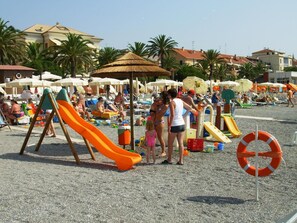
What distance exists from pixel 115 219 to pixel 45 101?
15.9 ft

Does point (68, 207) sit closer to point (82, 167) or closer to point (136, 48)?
point (82, 167)

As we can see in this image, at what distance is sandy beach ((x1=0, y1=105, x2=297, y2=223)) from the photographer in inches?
174

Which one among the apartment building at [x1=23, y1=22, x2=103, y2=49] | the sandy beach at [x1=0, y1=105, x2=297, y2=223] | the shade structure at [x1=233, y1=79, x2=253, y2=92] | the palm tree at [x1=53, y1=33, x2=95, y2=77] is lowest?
the sandy beach at [x1=0, y1=105, x2=297, y2=223]

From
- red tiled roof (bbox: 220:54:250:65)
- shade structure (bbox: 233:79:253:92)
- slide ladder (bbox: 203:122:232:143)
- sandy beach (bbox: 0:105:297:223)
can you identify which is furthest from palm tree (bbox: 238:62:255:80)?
sandy beach (bbox: 0:105:297:223)

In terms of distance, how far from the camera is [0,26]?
4178cm

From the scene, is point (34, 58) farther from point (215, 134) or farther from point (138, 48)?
point (215, 134)

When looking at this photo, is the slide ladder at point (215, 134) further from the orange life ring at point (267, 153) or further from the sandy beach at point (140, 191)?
the orange life ring at point (267, 153)

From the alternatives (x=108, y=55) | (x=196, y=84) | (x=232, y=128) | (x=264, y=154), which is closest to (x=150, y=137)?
(x=264, y=154)

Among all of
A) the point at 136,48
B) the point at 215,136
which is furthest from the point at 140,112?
the point at 136,48

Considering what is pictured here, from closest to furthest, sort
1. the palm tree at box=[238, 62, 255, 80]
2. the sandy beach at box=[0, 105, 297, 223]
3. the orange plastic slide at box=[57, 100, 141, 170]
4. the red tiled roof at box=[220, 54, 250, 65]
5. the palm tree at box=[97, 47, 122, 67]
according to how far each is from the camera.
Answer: the sandy beach at box=[0, 105, 297, 223], the orange plastic slide at box=[57, 100, 141, 170], the palm tree at box=[97, 47, 122, 67], the palm tree at box=[238, 62, 255, 80], the red tiled roof at box=[220, 54, 250, 65]

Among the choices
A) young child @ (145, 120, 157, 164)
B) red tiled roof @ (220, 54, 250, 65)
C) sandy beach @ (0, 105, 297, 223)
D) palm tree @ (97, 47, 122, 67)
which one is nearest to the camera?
sandy beach @ (0, 105, 297, 223)

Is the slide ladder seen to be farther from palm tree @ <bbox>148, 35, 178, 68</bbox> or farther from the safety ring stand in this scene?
palm tree @ <bbox>148, 35, 178, 68</bbox>

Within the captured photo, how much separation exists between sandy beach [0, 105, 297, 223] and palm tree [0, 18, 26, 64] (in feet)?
122

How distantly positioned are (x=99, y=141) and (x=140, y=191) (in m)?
2.29
